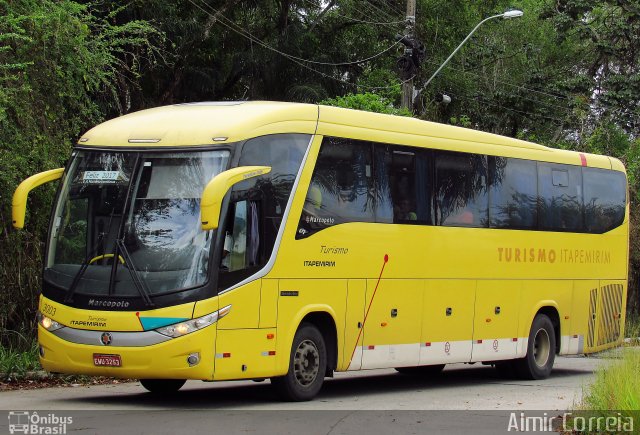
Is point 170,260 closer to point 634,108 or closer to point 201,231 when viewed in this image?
point 201,231

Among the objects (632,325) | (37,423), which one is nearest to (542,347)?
(37,423)

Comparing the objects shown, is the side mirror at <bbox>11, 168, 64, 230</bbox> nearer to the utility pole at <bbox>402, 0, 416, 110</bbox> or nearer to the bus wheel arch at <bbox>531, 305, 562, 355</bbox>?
the bus wheel arch at <bbox>531, 305, 562, 355</bbox>

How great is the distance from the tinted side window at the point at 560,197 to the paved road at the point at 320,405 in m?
2.86

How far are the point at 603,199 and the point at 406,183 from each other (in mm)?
6461

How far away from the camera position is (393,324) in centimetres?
1539

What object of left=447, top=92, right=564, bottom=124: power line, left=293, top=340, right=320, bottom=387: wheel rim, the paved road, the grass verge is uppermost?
left=447, top=92, right=564, bottom=124: power line

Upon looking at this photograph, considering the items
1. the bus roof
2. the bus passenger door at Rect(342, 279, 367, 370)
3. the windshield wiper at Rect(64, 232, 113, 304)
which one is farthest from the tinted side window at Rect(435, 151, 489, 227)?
the windshield wiper at Rect(64, 232, 113, 304)

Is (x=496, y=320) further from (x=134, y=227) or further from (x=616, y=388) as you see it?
(x=134, y=227)

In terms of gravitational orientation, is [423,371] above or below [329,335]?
below

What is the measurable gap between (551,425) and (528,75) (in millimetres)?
35402

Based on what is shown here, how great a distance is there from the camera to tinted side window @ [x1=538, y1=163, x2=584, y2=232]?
750 inches

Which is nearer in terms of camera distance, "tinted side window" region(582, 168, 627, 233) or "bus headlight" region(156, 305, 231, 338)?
"bus headlight" region(156, 305, 231, 338)

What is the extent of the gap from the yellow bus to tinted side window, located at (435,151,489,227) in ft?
0.10

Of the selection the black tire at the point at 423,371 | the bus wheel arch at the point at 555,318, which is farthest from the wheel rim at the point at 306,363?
the bus wheel arch at the point at 555,318
